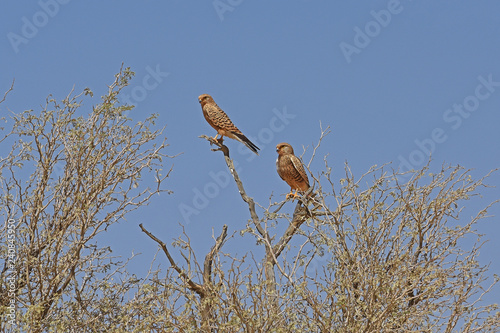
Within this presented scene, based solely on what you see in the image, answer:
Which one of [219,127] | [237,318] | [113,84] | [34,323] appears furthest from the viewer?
[219,127]

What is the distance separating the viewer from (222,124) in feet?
37.7

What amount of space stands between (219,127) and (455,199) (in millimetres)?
3986

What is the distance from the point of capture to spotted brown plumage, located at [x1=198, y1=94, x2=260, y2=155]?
11359 mm

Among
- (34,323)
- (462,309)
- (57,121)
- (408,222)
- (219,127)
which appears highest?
(219,127)

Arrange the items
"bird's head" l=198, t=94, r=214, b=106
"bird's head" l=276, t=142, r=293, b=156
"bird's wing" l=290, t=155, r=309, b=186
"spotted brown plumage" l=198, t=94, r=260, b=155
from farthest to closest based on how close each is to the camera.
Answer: "bird's head" l=198, t=94, r=214, b=106, "spotted brown plumage" l=198, t=94, r=260, b=155, "bird's head" l=276, t=142, r=293, b=156, "bird's wing" l=290, t=155, r=309, b=186

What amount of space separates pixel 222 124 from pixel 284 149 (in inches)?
49.6

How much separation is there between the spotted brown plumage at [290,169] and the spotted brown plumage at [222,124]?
2.06 feet

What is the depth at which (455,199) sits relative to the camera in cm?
930

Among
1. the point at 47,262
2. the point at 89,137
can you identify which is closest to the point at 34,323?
the point at 47,262

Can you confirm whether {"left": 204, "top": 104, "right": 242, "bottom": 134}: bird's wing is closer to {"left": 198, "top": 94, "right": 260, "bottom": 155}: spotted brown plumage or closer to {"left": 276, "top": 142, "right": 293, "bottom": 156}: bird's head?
{"left": 198, "top": 94, "right": 260, "bottom": 155}: spotted brown plumage

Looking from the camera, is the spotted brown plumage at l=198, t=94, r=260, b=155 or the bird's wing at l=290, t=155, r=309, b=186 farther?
the spotted brown plumage at l=198, t=94, r=260, b=155

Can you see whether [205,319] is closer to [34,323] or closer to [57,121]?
[34,323]

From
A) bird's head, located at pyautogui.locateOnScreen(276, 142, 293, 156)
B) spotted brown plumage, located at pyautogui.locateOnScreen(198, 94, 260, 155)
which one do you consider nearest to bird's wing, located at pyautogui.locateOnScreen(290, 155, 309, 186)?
bird's head, located at pyautogui.locateOnScreen(276, 142, 293, 156)

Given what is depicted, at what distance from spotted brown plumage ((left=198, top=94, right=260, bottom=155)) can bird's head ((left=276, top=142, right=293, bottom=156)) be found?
0.58 meters
